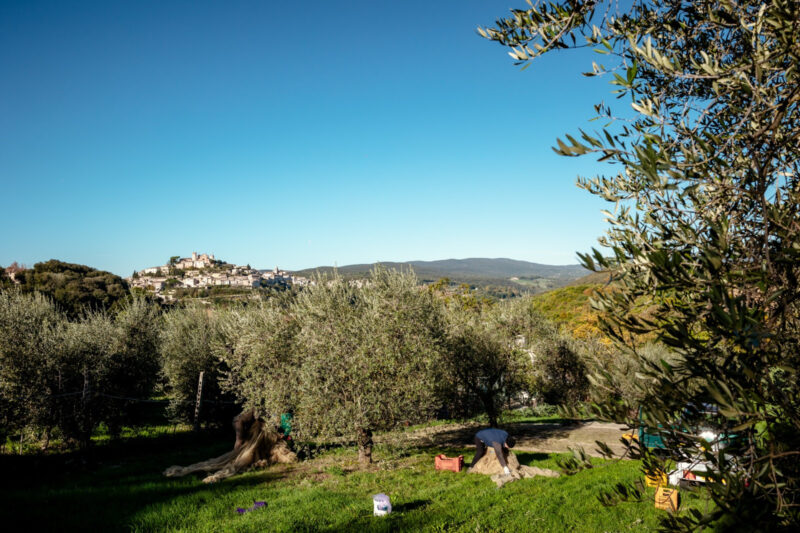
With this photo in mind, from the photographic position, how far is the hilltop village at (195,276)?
98688 mm

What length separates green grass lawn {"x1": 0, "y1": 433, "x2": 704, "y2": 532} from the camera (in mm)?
8781

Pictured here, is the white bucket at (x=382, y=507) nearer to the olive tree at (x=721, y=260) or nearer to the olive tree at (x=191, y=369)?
the olive tree at (x=721, y=260)

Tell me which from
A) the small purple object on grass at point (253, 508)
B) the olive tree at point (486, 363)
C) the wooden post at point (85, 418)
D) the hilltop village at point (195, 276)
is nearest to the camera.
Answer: the small purple object on grass at point (253, 508)

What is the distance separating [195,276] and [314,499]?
393ft

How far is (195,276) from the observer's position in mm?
116875

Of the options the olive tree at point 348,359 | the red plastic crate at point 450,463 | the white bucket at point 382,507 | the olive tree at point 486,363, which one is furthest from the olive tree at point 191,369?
the white bucket at point 382,507

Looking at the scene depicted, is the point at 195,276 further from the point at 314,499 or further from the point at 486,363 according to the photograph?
the point at 314,499

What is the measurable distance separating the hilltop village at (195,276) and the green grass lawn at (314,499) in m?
76.2

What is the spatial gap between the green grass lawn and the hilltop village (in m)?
76.2

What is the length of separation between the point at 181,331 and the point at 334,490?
16.5 metres

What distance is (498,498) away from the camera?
34.3 ft

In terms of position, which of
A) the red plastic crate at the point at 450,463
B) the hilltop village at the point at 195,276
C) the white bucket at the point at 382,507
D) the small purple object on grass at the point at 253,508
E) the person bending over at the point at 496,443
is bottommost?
the red plastic crate at the point at 450,463

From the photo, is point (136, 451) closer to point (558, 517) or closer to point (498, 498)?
point (498, 498)

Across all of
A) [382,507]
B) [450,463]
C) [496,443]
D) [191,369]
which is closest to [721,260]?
[382,507]
